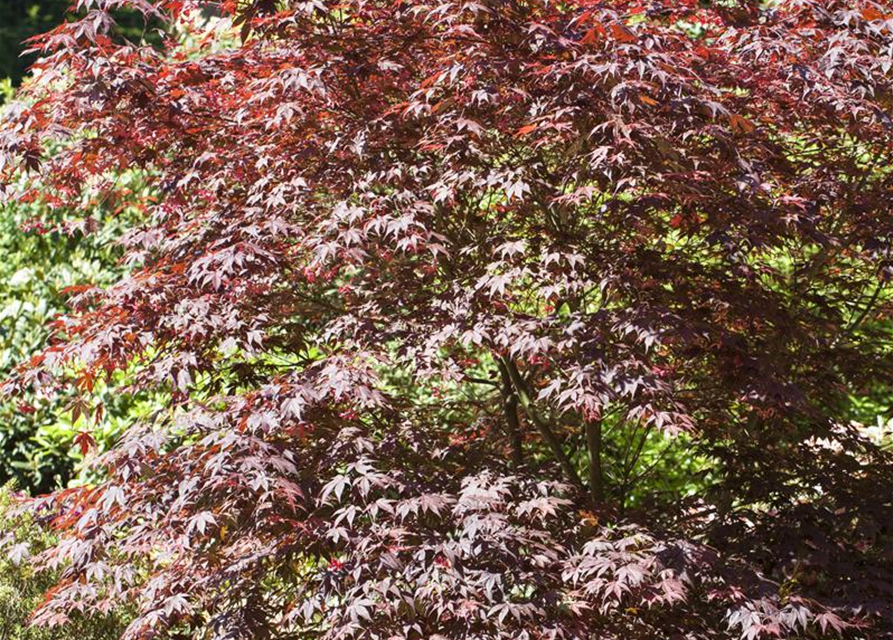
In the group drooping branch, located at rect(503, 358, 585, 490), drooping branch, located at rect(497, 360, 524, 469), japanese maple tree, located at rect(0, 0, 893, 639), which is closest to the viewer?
japanese maple tree, located at rect(0, 0, 893, 639)

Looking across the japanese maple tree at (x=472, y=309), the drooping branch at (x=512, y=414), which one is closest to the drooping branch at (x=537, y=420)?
the japanese maple tree at (x=472, y=309)

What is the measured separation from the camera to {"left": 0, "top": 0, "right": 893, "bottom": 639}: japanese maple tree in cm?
359

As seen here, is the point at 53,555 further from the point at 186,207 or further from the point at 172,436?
the point at 186,207

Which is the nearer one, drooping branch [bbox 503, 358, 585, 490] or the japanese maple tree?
the japanese maple tree

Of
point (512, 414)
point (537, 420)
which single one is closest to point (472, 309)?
point (537, 420)

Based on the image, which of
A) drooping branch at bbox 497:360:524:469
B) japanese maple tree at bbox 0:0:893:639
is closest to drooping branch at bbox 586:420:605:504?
japanese maple tree at bbox 0:0:893:639

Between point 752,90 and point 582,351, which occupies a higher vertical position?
point 752,90

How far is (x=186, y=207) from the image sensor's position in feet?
15.7

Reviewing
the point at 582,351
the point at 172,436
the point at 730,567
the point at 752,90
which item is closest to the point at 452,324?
the point at 582,351

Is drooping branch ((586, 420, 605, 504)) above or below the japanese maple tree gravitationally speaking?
below

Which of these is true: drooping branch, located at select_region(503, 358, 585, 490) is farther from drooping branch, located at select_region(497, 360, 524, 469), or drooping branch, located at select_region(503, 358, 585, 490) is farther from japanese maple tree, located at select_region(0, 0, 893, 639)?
drooping branch, located at select_region(497, 360, 524, 469)

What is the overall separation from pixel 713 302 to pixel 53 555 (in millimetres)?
2991

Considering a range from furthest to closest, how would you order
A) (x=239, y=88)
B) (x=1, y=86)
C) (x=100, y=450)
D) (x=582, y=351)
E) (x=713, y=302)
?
(x=1, y=86) < (x=100, y=450) < (x=239, y=88) < (x=713, y=302) < (x=582, y=351)

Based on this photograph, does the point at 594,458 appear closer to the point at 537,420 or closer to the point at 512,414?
the point at 537,420
